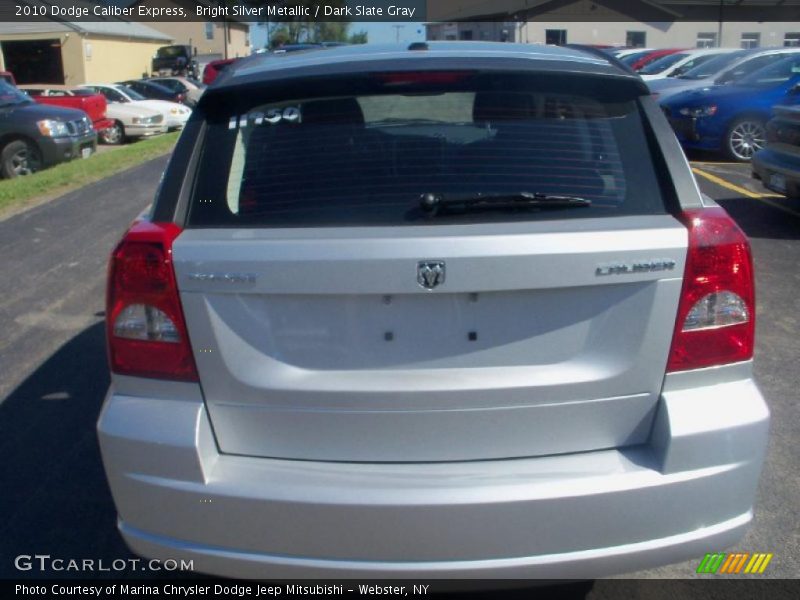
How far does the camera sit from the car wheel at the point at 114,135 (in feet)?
71.4

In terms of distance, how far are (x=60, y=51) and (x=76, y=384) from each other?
3765 cm

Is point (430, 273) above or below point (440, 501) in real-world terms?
above

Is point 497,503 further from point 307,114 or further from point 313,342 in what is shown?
point 307,114

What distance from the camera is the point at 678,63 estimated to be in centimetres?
2097

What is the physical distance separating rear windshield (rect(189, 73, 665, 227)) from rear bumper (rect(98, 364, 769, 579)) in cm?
62

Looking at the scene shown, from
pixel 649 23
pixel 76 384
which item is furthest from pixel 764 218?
pixel 649 23

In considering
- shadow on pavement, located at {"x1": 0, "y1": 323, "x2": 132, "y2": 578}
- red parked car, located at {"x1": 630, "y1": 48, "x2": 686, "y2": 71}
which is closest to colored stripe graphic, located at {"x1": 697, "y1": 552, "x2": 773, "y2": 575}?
shadow on pavement, located at {"x1": 0, "y1": 323, "x2": 132, "y2": 578}

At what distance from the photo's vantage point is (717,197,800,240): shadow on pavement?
8766mm

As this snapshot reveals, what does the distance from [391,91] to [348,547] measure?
143cm

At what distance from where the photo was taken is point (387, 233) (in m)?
2.58

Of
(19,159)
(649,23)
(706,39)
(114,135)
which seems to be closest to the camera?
(19,159)

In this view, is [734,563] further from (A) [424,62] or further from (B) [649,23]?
(B) [649,23]

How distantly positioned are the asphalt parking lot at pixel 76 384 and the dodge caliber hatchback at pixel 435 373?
930 millimetres

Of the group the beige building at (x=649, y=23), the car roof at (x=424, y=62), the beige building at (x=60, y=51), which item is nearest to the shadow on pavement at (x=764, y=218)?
the car roof at (x=424, y=62)
